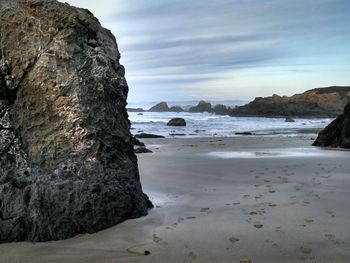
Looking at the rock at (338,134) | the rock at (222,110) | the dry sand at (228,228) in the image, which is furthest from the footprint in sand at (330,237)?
the rock at (222,110)

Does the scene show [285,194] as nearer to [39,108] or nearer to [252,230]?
[252,230]

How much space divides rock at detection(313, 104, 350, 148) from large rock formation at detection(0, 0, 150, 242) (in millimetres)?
9069

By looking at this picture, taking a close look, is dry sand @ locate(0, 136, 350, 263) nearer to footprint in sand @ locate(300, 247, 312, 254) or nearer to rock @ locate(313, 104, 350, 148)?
footprint in sand @ locate(300, 247, 312, 254)

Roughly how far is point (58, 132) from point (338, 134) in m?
10.3

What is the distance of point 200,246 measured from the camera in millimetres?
3590

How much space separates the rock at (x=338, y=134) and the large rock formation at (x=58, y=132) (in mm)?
9069

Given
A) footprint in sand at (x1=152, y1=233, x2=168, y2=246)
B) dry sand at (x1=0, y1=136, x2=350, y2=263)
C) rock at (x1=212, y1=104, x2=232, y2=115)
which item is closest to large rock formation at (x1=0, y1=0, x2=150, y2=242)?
dry sand at (x1=0, y1=136, x2=350, y2=263)

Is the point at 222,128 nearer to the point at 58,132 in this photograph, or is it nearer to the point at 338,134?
the point at 338,134

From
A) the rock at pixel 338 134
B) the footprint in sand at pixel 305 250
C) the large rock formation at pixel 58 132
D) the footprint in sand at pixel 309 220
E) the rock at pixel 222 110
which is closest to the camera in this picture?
the footprint in sand at pixel 305 250

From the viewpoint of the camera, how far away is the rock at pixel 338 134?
12.2 metres

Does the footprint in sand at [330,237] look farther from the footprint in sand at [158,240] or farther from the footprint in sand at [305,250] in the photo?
the footprint in sand at [158,240]

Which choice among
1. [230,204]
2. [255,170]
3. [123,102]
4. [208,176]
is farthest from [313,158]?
[123,102]

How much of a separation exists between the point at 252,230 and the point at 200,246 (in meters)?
0.59

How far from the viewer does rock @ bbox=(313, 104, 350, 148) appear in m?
12.2
